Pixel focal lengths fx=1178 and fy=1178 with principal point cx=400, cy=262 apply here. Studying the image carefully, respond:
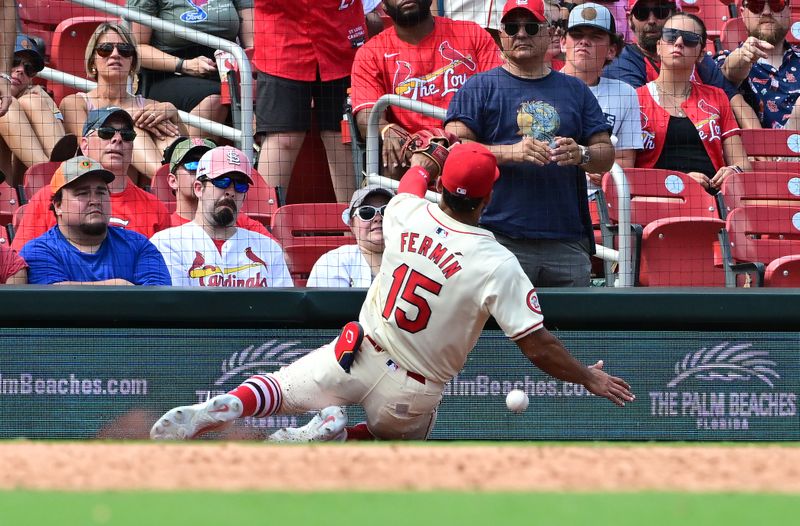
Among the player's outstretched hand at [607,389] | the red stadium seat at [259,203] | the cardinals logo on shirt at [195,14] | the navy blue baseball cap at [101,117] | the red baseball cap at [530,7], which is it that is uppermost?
the red baseball cap at [530,7]

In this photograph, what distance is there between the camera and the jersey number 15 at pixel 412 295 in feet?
15.4

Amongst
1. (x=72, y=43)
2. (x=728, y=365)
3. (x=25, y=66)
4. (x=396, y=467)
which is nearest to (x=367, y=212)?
(x=728, y=365)

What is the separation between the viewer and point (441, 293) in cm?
468

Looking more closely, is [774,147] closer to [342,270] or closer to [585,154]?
[585,154]

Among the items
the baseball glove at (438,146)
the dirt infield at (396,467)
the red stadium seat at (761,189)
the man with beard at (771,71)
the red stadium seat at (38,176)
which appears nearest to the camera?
the dirt infield at (396,467)

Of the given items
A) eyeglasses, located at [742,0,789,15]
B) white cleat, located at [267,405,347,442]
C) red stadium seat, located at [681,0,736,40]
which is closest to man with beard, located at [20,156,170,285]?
white cleat, located at [267,405,347,442]

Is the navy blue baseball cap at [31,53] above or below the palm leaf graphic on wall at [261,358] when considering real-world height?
above

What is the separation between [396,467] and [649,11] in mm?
5197

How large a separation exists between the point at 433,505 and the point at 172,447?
1.27m

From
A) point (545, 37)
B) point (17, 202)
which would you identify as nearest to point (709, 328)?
→ point (545, 37)

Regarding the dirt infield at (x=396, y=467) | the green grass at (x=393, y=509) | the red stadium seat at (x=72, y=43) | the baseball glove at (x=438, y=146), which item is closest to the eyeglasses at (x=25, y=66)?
the red stadium seat at (x=72, y=43)

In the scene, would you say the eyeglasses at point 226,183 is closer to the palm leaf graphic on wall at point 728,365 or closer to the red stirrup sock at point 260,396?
the red stirrup sock at point 260,396

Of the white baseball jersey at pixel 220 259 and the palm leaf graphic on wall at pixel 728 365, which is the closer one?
the palm leaf graphic on wall at pixel 728 365

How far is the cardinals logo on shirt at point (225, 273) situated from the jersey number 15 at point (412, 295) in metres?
1.44
